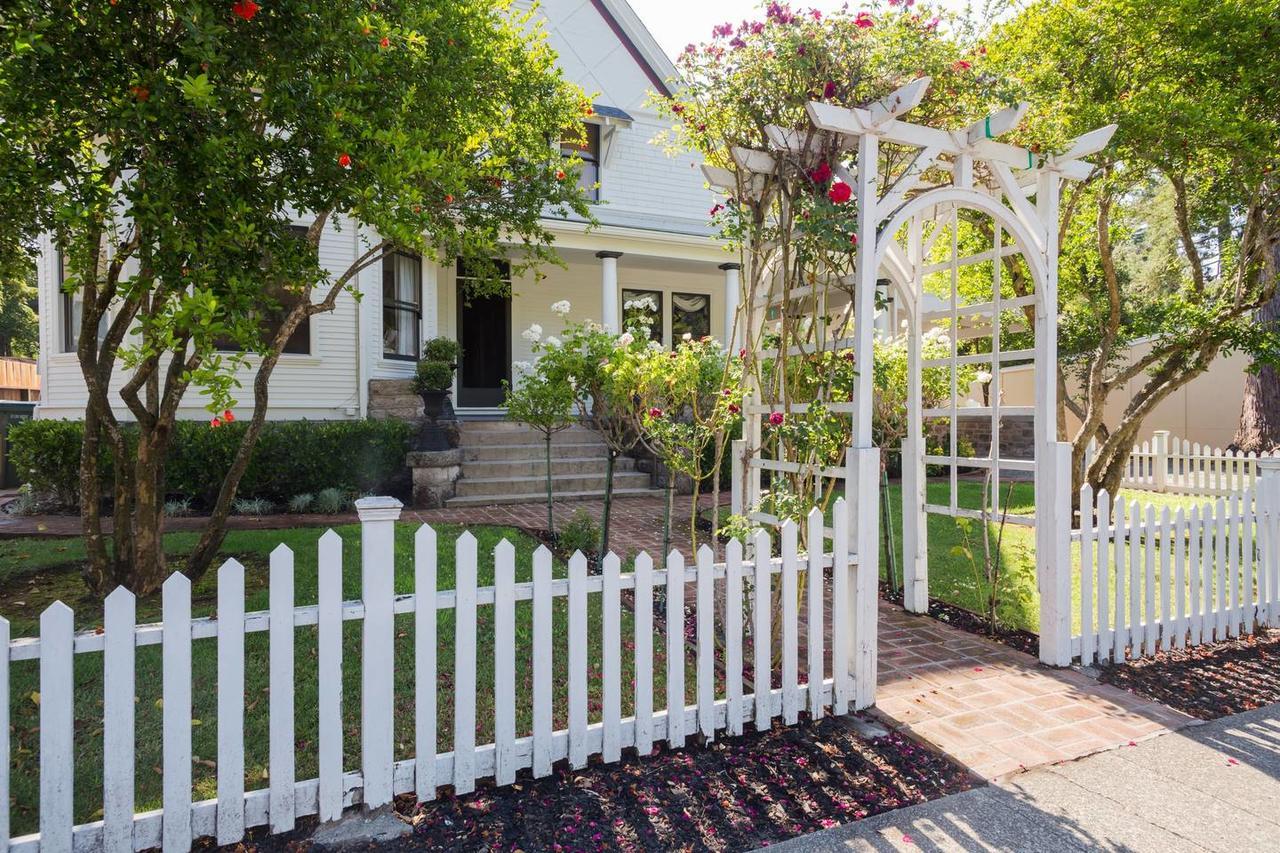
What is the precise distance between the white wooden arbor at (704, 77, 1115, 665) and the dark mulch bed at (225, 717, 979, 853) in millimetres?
868

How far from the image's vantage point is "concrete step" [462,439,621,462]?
9828 millimetres

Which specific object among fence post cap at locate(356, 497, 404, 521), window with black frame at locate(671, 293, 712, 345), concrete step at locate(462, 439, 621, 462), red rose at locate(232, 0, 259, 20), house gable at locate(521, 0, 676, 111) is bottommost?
concrete step at locate(462, 439, 621, 462)

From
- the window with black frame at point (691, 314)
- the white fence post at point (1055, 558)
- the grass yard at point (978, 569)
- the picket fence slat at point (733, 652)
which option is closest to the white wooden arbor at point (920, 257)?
the white fence post at point (1055, 558)

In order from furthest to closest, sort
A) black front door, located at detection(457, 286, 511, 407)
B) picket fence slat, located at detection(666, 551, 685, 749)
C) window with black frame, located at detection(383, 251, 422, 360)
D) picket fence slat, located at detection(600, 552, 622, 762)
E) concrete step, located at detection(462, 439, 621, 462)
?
black front door, located at detection(457, 286, 511, 407)
window with black frame, located at detection(383, 251, 422, 360)
concrete step, located at detection(462, 439, 621, 462)
picket fence slat, located at detection(666, 551, 685, 749)
picket fence slat, located at detection(600, 552, 622, 762)

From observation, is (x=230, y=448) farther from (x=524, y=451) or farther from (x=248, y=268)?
(x=248, y=268)

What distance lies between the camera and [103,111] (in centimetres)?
331

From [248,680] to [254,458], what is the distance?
5.41m

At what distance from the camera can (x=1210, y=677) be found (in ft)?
13.4

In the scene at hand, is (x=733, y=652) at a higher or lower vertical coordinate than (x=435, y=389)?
lower

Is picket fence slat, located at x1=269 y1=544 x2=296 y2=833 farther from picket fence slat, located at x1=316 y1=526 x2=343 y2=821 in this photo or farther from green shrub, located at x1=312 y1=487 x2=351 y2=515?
green shrub, located at x1=312 y1=487 x2=351 y2=515

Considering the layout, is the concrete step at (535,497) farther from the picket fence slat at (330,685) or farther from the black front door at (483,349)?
the picket fence slat at (330,685)

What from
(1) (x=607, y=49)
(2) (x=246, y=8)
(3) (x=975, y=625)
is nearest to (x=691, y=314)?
(1) (x=607, y=49)

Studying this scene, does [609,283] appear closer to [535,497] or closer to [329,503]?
[535,497]

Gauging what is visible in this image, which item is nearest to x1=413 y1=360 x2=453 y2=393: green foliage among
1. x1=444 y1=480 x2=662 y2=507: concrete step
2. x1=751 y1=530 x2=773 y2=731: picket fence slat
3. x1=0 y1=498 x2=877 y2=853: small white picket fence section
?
x1=444 y1=480 x2=662 y2=507: concrete step
